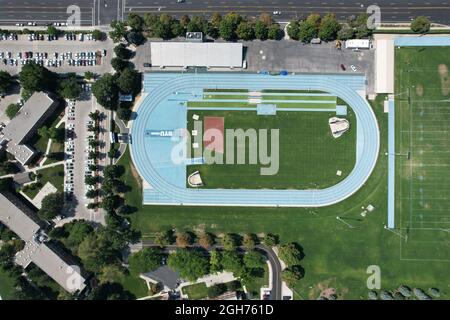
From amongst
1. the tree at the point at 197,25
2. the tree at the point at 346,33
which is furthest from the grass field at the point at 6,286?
the tree at the point at 346,33

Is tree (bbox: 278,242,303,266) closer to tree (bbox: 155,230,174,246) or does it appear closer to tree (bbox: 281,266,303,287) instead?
tree (bbox: 281,266,303,287)

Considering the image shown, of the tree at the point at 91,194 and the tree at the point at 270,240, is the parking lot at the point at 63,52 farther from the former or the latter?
the tree at the point at 270,240

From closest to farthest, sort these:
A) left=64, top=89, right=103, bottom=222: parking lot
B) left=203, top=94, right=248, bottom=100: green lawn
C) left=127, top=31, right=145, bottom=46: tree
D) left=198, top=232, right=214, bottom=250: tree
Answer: left=127, top=31, right=145, bottom=46: tree, left=198, top=232, right=214, bottom=250: tree, left=203, top=94, right=248, bottom=100: green lawn, left=64, top=89, right=103, bottom=222: parking lot

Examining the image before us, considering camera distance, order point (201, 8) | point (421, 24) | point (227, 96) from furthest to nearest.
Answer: point (201, 8)
point (227, 96)
point (421, 24)

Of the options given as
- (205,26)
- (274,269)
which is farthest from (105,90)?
(274,269)

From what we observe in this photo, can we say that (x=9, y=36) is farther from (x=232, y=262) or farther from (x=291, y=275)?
(x=291, y=275)

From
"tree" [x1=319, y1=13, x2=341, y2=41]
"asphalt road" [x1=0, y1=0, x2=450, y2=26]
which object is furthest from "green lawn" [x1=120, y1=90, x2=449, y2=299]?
"asphalt road" [x1=0, y1=0, x2=450, y2=26]
